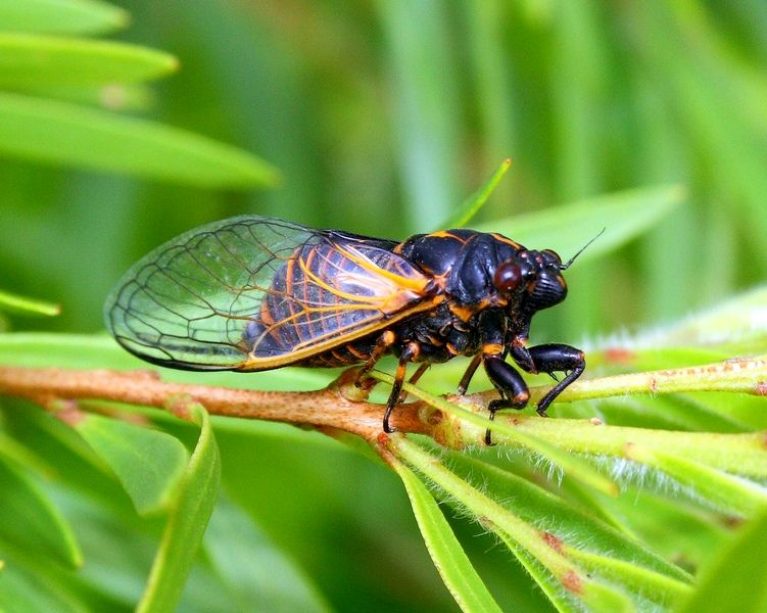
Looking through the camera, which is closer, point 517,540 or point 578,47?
point 517,540

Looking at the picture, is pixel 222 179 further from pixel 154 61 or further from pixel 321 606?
pixel 321 606

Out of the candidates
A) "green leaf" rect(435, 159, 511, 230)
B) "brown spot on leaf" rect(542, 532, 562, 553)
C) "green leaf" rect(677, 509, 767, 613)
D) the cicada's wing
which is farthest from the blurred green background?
"green leaf" rect(677, 509, 767, 613)

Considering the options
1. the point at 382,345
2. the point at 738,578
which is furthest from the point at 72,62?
the point at 738,578

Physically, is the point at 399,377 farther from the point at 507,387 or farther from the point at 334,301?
the point at 334,301

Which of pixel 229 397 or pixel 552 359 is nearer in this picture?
pixel 229 397

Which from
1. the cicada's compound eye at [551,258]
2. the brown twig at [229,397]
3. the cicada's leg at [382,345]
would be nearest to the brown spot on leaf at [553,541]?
the brown twig at [229,397]

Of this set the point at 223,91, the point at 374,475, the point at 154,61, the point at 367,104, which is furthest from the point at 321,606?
the point at 367,104

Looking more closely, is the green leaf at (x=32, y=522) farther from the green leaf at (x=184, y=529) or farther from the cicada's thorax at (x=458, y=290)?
the cicada's thorax at (x=458, y=290)
